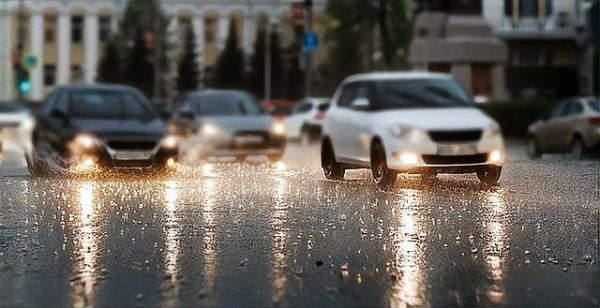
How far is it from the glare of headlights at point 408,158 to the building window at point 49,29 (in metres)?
79.5

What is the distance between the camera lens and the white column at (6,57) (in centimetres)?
8638

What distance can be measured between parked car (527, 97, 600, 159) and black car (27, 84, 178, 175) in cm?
864

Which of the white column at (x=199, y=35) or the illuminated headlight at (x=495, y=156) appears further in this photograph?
the white column at (x=199, y=35)

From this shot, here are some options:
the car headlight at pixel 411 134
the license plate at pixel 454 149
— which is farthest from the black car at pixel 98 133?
the license plate at pixel 454 149

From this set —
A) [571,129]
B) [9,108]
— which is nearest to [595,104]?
[571,129]

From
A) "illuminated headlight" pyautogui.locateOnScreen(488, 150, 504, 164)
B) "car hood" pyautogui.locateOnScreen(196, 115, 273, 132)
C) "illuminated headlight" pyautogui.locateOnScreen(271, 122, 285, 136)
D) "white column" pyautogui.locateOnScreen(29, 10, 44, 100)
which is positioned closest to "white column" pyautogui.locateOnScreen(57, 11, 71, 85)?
"white column" pyautogui.locateOnScreen(29, 10, 44, 100)

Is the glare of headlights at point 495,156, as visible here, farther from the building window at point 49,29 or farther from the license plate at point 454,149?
the building window at point 49,29

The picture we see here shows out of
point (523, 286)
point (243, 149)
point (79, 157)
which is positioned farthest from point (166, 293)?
Result: point (243, 149)

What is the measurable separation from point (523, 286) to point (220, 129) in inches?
603

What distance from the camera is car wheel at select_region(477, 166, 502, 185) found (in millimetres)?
15131

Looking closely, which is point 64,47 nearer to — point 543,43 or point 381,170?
point 543,43

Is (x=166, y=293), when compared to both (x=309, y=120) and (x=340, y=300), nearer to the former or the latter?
(x=340, y=300)

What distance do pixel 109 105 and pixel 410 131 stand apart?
21.9 feet

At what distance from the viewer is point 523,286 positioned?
721 cm
